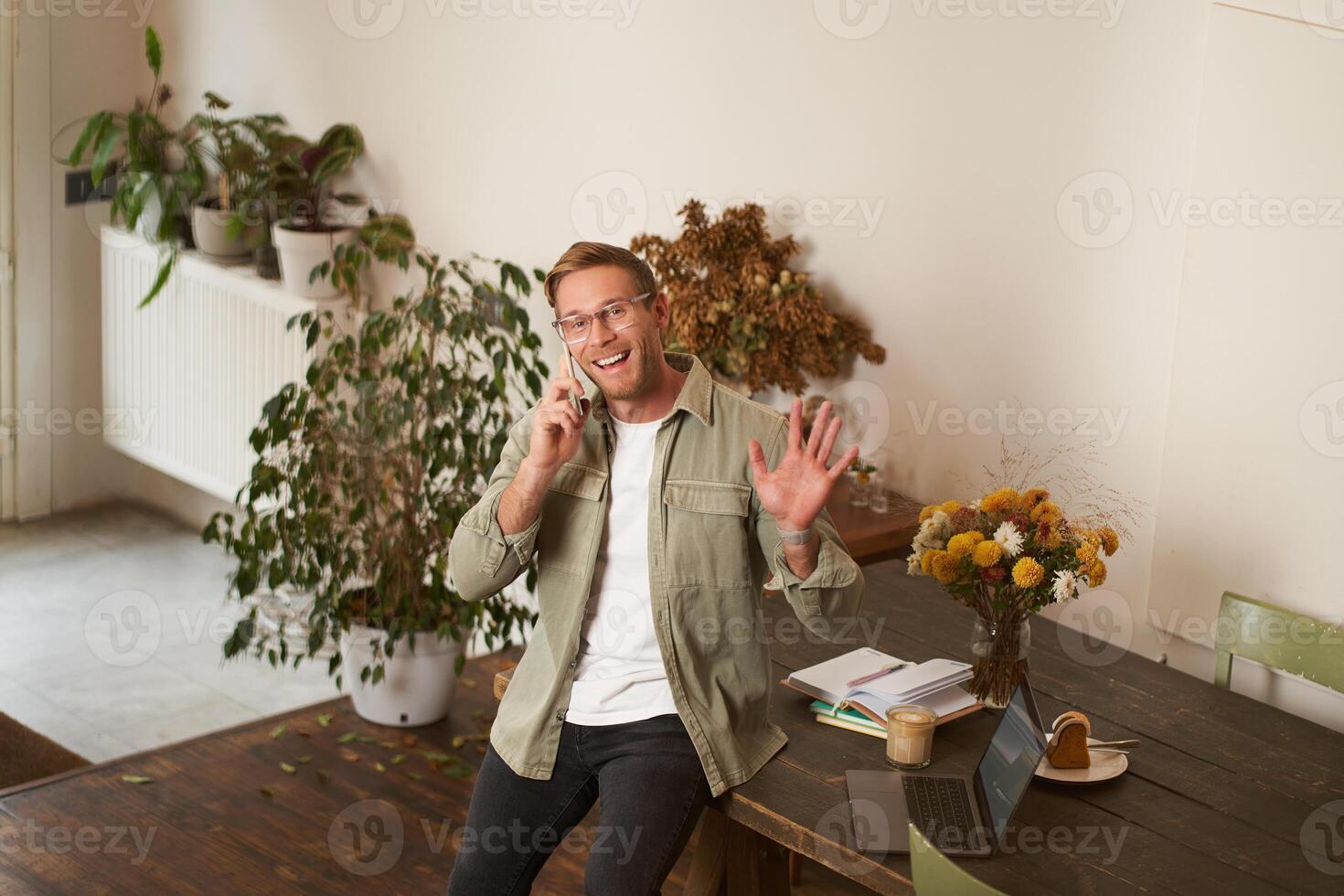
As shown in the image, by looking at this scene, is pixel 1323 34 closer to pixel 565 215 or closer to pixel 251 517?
pixel 565 215

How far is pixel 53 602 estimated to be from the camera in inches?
210

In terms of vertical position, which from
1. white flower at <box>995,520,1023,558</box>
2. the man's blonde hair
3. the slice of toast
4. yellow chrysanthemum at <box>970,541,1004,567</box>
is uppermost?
the man's blonde hair

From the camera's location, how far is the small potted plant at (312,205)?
16.8ft

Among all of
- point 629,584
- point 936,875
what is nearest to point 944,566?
point 629,584

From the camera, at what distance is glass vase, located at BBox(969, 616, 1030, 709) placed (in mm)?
2711

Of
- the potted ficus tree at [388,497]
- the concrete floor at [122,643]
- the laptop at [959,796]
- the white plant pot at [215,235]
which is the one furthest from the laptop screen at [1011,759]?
the white plant pot at [215,235]

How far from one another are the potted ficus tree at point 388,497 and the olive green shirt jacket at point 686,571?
1235 millimetres

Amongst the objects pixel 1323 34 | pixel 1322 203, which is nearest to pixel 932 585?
pixel 1322 203

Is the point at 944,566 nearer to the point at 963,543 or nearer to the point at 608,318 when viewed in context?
the point at 963,543

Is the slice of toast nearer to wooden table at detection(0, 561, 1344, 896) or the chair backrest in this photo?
wooden table at detection(0, 561, 1344, 896)

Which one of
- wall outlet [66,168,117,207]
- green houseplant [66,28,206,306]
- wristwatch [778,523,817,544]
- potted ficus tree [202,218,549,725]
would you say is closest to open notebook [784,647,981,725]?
wristwatch [778,523,817,544]

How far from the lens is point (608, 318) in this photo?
2512 mm

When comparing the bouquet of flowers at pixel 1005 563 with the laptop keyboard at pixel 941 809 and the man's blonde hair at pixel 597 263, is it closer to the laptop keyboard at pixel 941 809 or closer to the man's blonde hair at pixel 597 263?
the laptop keyboard at pixel 941 809

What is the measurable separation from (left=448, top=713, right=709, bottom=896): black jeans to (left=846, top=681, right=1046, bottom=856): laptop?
0.99 ft
